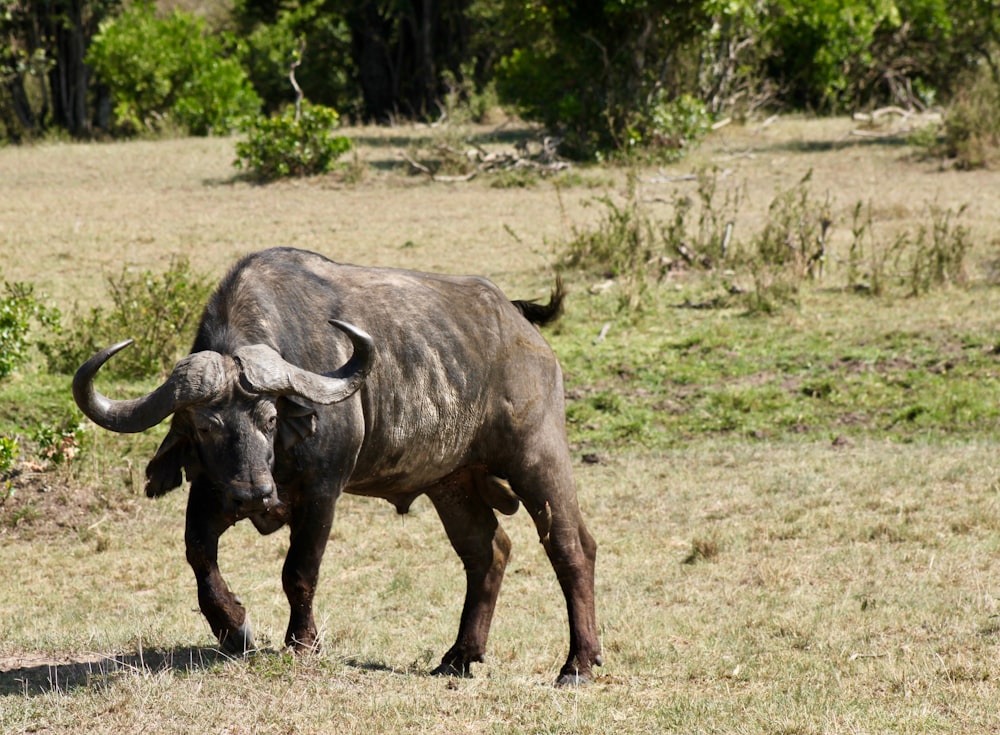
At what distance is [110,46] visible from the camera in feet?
93.9

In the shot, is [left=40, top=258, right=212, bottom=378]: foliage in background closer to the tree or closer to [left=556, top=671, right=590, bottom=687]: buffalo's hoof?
[left=556, top=671, right=590, bottom=687]: buffalo's hoof

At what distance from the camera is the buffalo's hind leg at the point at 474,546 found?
6.24 meters

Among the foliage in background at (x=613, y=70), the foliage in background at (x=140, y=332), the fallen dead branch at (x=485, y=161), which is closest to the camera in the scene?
the foliage in background at (x=140, y=332)

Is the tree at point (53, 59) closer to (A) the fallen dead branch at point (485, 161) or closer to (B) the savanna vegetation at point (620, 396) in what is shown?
(B) the savanna vegetation at point (620, 396)

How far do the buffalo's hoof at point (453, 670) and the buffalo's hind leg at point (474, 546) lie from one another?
0.26 feet

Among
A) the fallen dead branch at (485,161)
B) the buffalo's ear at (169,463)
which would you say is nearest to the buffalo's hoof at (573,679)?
→ the buffalo's ear at (169,463)

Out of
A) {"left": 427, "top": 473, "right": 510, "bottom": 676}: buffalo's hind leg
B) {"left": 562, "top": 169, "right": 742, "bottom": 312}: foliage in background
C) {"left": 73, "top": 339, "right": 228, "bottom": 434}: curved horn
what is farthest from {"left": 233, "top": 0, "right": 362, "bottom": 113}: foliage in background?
{"left": 73, "top": 339, "right": 228, "bottom": 434}: curved horn

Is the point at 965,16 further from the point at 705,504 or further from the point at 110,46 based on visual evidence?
the point at 705,504

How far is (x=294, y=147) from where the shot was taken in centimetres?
2098

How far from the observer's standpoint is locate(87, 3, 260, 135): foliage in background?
28.7 meters

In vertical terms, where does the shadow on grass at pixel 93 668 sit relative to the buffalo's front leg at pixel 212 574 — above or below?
below

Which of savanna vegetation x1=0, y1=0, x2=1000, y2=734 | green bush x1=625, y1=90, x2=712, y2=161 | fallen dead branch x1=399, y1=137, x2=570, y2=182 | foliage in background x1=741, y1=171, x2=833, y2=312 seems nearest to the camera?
savanna vegetation x1=0, y1=0, x2=1000, y2=734

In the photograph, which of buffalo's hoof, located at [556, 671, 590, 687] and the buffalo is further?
buffalo's hoof, located at [556, 671, 590, 687]

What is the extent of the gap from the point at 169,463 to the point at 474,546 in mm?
1624
